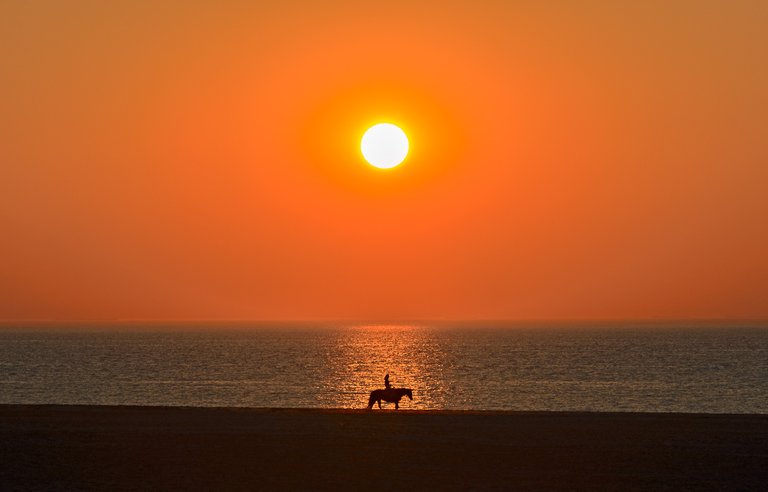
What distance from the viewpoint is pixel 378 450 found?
26016mm

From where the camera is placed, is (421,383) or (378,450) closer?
(378,450)

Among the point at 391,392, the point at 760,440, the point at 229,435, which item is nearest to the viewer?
the point at 760,440

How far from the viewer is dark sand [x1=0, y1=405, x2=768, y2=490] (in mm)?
20969

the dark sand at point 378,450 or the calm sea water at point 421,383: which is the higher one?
the calm sea water at point 421,383

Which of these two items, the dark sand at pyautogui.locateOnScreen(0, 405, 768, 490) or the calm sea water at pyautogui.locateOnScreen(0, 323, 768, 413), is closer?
the dark sand at pyautogui.locateOnScreen(0, 405, 768, 490)

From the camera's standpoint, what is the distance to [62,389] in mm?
89625

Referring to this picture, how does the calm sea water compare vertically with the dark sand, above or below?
above

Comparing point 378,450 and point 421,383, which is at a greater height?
point 421,383

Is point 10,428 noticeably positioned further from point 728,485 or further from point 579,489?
point 728,485

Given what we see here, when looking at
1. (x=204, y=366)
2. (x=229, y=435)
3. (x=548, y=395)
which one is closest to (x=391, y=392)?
(x=229, y=435)

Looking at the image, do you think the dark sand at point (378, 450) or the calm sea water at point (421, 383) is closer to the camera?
the dark sand at point (378, 450)

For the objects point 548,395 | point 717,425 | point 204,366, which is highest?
point 204,366

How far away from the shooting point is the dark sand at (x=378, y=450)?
21.0 m

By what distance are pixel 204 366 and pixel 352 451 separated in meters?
110
